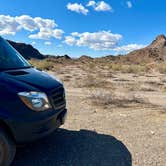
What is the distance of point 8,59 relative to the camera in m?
6.23

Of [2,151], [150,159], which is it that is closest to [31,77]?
[2,151]

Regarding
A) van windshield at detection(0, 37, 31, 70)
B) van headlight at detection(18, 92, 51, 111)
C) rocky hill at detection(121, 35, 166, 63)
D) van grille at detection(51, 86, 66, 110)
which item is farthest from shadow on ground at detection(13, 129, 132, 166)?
rocky hill at detection(121, 35, 166, 63)

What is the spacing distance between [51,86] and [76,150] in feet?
4.75

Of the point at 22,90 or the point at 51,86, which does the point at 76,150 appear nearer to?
the point at 51,86

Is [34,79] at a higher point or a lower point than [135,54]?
lower

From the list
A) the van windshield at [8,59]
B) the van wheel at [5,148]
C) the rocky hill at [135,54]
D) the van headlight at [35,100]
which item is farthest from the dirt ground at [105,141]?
the rocky hill at [135,54]

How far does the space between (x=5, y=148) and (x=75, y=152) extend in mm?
1648

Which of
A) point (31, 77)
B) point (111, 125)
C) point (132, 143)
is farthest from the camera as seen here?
point (111, 125)

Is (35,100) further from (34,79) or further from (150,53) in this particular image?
(150,53)

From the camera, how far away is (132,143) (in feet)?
23.0

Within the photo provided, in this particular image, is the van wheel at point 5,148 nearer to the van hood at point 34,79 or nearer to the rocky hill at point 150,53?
the van hood at point 34,79

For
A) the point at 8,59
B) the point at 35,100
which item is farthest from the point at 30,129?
the point at 8,59

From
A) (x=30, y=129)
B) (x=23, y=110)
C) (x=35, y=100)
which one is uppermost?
(x=35, y=100)

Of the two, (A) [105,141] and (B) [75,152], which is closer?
(B) [75,152]
